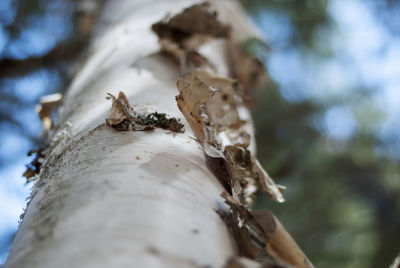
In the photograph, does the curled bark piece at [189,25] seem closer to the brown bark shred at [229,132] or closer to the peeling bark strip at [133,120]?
the brown bark shred at [229,132]

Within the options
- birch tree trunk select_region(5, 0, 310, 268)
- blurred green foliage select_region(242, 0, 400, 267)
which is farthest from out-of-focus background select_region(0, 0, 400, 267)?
birch tree trunk select_region(5, 0, 310, 268)

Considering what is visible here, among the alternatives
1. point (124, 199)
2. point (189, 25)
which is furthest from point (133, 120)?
point (189, 25)

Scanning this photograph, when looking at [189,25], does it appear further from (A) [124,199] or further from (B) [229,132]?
(A) [124,199]

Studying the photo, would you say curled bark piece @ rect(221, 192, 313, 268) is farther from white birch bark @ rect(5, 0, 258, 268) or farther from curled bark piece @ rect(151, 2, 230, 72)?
curled bark piece @ rect(151, 2, 230, 72)

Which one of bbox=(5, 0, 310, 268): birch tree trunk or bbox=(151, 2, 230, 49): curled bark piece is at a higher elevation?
bbox=(151, 2, 230, 49): curled bark piece

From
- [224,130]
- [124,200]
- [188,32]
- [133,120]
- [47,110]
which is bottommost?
[124,200]

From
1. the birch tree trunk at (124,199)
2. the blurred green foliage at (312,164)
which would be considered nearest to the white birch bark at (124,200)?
the birch tree trunk at (124,199)

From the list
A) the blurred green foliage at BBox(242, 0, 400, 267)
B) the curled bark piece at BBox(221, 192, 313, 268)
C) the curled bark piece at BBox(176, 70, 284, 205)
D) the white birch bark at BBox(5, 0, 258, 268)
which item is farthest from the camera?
the blurred green foliage at BBox(242, 0, 400, 267)
